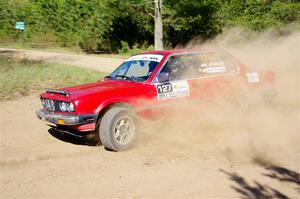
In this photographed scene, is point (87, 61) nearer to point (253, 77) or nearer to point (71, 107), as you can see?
→ point (253, 77)

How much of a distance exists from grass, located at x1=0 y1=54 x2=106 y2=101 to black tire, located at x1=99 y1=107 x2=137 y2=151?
5.04 metres

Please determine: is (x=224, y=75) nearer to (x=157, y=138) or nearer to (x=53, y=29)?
(x=157, y=138)

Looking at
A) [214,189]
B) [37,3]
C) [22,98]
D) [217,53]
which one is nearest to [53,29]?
[37,3]

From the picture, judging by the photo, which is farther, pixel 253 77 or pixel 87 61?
pixel 87 61

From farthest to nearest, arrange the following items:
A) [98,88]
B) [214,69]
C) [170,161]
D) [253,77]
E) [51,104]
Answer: [253,77] < [214,69] < [51,104] < [98,88] < [170,161]

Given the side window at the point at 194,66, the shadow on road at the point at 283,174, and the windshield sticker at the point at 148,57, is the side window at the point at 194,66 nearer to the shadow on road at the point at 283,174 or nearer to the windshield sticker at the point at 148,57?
the windshield sticker at the point at 148,57

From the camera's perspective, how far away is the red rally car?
21.4 feet

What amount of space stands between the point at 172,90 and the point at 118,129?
3.95 ft

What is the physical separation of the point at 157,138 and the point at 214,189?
2323 mm

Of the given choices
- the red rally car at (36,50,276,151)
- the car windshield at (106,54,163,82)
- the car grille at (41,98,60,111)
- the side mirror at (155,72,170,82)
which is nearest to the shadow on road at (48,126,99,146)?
the red rally car at (36,50,276,151)

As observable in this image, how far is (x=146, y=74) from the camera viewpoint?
23.9ft

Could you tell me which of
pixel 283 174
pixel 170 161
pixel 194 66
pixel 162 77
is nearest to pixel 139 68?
pixel 162 77

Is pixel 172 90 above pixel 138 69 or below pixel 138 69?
below

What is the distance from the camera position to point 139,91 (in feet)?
22.6
